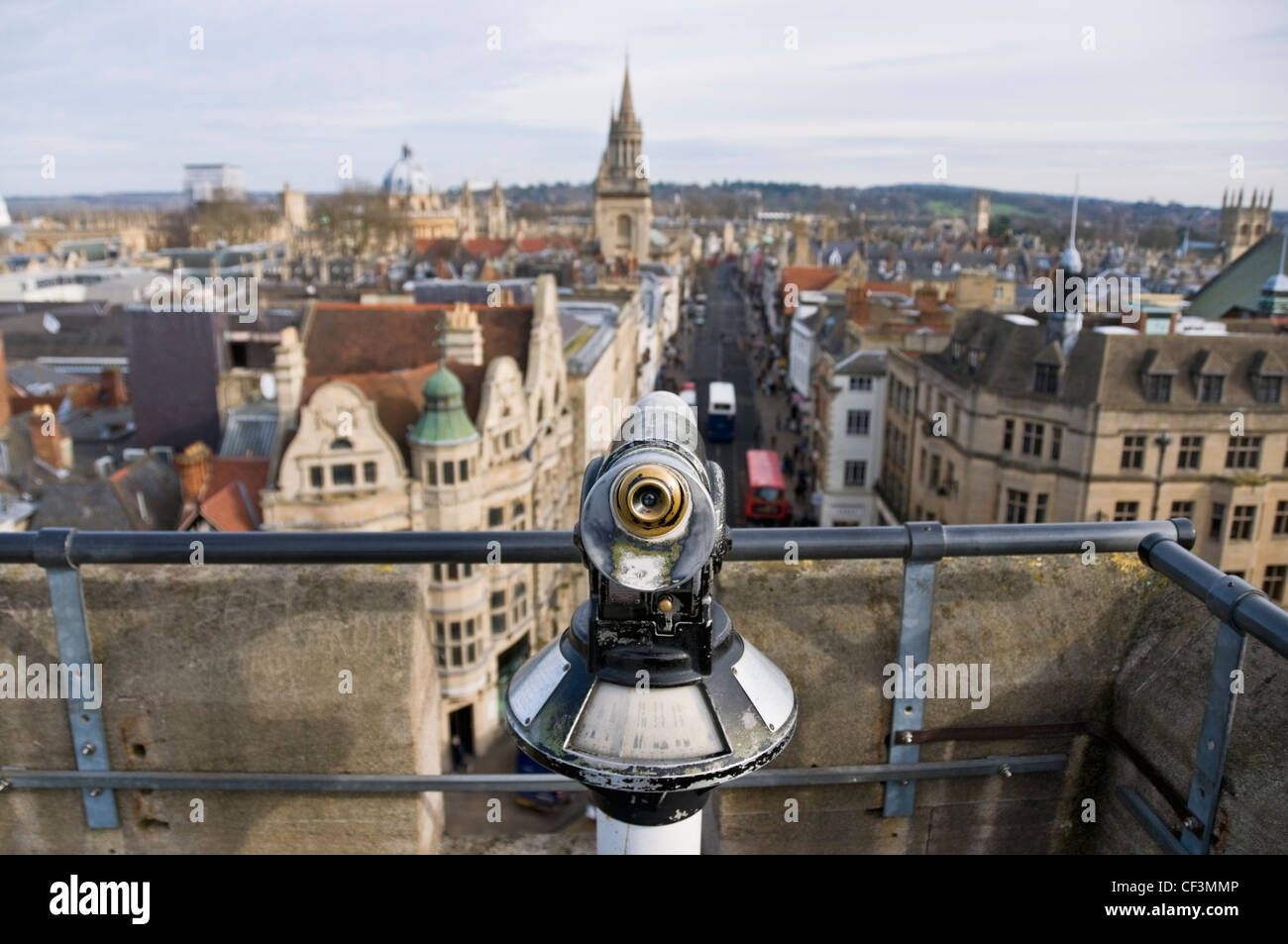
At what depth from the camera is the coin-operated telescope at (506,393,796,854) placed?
3.17 meters

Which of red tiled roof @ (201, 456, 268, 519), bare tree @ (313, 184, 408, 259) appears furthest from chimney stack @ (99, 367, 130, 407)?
bare tree @ (313, 184, 408, 259)

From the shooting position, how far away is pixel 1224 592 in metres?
4.47

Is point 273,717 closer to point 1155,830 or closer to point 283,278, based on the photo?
point 1155,830

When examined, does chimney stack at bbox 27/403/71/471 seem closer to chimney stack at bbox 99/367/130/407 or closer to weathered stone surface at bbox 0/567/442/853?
chimney stack at bbox 99/367/130/407

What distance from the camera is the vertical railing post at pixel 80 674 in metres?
5.20

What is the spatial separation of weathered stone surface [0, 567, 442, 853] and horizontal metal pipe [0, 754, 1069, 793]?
0.13 meters

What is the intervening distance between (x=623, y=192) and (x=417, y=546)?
132 m

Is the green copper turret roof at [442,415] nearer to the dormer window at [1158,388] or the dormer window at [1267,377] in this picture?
the dormer window at [1158,388]

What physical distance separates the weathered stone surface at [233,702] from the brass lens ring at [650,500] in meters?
2.76

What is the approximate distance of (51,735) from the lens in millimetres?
5406

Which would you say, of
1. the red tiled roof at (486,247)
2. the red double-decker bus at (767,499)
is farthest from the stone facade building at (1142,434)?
the red tiled roof at (486,247)

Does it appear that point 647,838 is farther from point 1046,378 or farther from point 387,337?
point 387,337

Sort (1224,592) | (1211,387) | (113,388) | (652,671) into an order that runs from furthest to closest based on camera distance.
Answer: (113,388) < (1211,387) < (1224,592) < (652,671)

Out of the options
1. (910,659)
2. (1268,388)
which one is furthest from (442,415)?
(1268,388)
